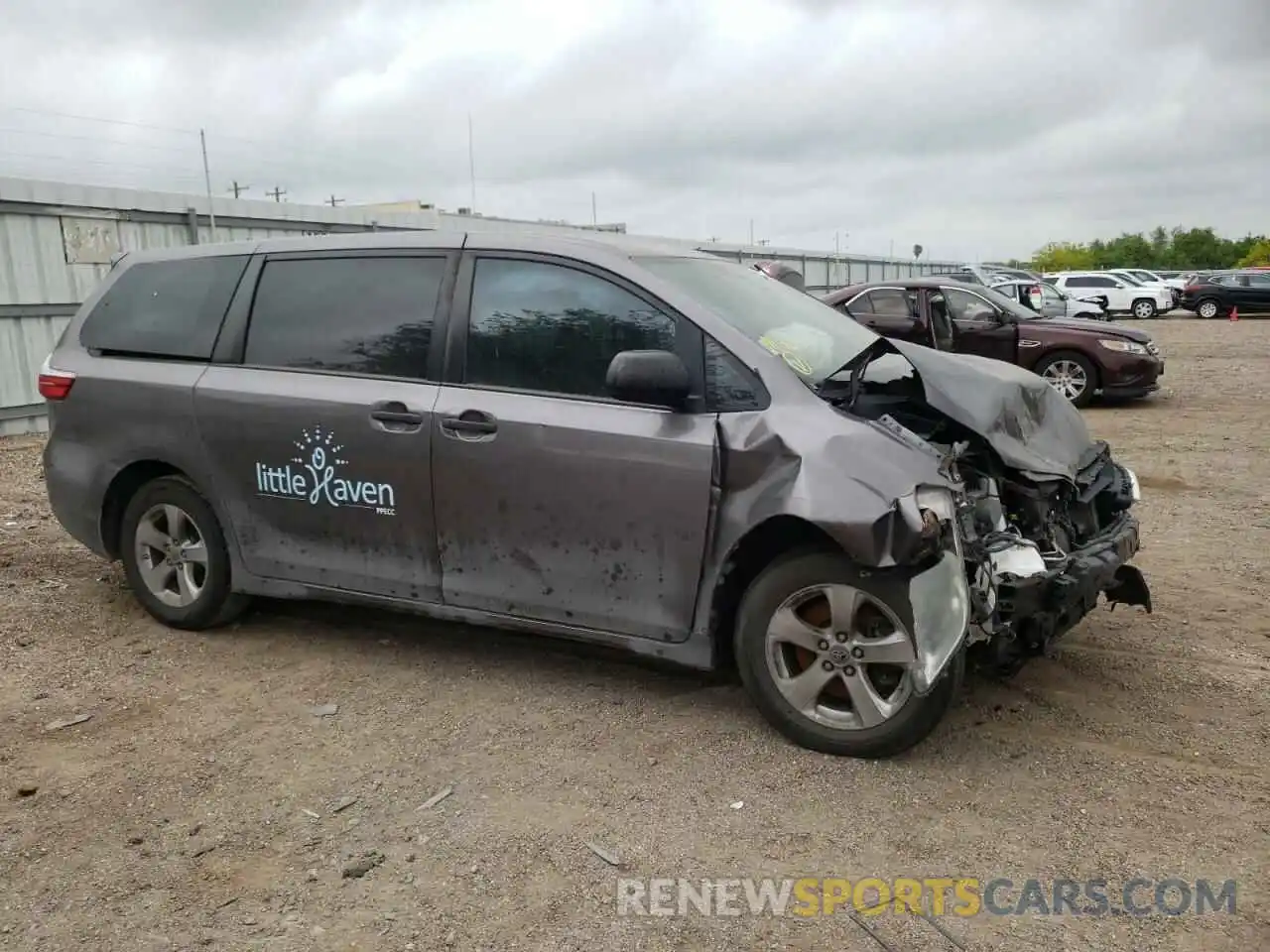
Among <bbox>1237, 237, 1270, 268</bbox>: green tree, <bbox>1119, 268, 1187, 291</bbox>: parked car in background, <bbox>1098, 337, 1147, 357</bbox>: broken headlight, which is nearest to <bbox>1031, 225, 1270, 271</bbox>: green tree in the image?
<bbox>1237, 237, 1270, 268</bbox>: green tree

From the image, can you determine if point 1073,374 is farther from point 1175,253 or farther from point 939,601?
point 1175,253

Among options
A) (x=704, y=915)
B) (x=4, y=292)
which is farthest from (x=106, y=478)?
(x=4, y=292)

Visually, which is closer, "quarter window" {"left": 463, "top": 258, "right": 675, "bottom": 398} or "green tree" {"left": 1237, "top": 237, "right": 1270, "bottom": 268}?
"quarter window" {"left": 463, "top": 258, "right": 675, "bottom": 398}

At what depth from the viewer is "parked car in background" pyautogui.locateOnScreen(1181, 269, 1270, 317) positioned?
108ft

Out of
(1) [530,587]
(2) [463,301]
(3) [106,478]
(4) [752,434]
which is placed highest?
(2) [463,301]

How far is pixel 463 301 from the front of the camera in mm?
4082

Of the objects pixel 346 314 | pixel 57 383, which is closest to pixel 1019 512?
pixel 346 314

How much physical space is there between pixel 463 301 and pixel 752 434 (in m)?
1.36

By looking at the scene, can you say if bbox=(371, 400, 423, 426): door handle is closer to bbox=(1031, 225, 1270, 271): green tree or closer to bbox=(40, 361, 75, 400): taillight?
bbox=(40, 361, 75, 400): taillight

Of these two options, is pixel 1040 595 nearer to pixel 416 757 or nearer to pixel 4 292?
pixel 416 757

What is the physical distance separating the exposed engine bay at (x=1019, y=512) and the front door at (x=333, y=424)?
179 centimetres

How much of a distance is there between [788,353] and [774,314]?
39cm

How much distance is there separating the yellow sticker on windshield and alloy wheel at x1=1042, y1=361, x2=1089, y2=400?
9783 mm

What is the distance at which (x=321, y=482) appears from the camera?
430cm
